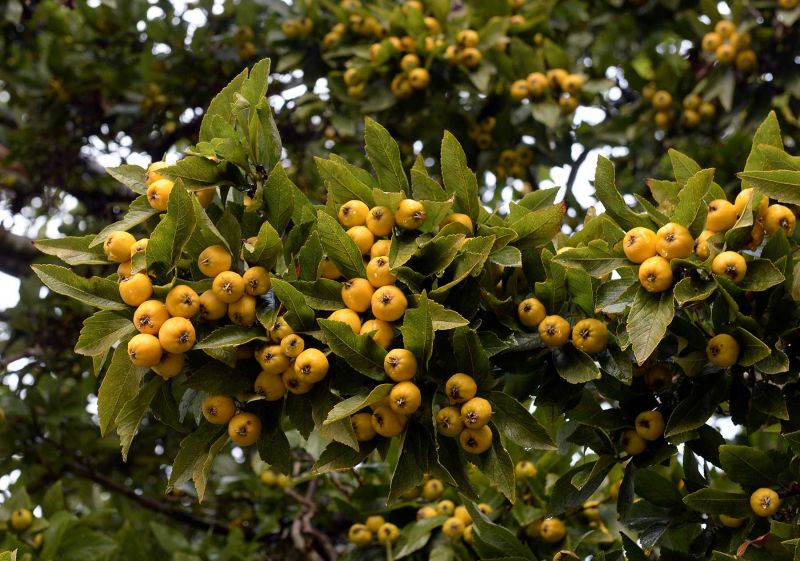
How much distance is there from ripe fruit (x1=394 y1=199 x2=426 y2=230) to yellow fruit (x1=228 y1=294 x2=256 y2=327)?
450 millimetres

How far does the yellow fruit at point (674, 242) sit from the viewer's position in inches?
95.2

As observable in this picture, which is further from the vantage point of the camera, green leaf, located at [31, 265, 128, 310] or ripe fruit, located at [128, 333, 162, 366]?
green leaf, located at [31, 265, 128, 310]

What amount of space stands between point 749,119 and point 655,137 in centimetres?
62

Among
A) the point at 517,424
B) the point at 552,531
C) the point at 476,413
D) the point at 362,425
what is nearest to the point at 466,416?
the point at 476,413

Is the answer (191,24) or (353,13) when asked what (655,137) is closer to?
(353,13)

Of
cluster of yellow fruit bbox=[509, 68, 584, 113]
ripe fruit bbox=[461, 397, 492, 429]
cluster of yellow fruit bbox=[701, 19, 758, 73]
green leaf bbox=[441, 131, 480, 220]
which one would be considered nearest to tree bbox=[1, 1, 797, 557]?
green leaf bbox=[441, 131, 480, 220]

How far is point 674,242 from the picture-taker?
242 cm

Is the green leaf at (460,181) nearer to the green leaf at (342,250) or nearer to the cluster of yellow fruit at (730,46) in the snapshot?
the green leaf at (342,250)

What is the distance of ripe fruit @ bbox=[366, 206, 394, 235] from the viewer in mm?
2555

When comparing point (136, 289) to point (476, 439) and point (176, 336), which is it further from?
point (476, 439)

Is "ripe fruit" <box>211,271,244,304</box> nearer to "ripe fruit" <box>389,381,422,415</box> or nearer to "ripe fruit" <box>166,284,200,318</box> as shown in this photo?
"ripe fruit" <box>166,284,200,318</box>

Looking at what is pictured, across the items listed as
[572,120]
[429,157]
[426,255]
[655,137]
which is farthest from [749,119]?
[426,255]

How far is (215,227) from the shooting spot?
8.45 feet

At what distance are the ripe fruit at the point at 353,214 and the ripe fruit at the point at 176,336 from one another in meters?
0.52
